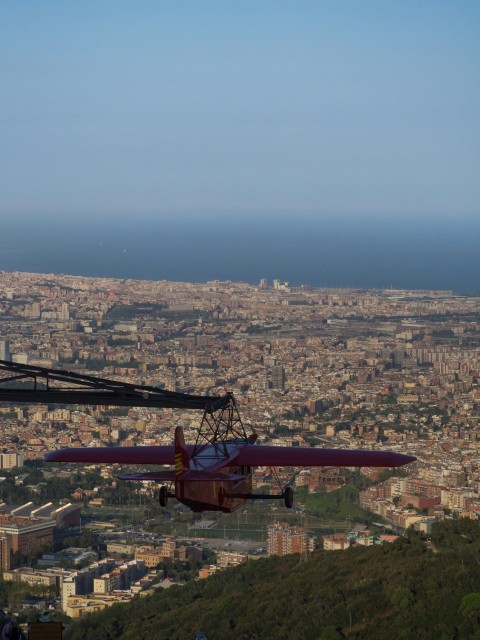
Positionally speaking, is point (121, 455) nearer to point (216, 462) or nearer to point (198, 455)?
point (198, 455)

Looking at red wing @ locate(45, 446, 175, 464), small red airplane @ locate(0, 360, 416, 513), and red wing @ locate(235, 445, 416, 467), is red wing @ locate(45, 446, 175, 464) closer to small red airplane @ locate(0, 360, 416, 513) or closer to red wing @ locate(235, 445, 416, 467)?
small red airplane @ locate(0, 360, 416, 513)

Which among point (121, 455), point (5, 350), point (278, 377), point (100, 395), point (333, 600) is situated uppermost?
point (100, 395)

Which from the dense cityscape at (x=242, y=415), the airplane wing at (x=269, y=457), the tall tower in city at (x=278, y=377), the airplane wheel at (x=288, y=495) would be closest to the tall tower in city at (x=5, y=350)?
the dense cityscape at (x=242, y=415)

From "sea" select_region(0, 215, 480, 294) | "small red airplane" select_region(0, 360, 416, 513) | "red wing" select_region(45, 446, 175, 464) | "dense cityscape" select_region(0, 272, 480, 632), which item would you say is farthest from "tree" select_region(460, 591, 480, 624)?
"sea" select_region(0, 215, 480, 294)

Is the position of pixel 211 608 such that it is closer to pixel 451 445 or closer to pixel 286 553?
pixel 286 553

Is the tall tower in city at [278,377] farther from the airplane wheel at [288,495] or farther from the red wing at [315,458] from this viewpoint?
the airplane wheel at [288,495]

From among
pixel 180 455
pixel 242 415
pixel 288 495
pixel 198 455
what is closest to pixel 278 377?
pixel 242 415
